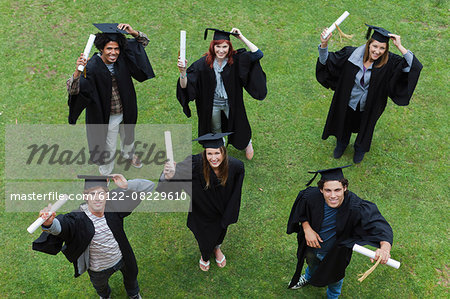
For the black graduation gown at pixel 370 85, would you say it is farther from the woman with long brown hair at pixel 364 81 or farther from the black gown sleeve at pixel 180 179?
the black gown sleeve at pixel 180 179

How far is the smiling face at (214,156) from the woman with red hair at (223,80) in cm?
153

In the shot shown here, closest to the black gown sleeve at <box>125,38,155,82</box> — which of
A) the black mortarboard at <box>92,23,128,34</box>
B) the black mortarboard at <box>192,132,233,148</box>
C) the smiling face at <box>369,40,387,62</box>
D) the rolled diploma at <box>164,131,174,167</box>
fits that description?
the black mortarboard at <box>92,23,128,34</box>

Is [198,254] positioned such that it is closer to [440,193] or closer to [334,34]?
[440,193]

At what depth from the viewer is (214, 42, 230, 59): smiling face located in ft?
18.6

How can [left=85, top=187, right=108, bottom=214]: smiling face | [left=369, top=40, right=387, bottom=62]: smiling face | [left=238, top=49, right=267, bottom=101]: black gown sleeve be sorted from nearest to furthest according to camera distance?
1. [left=85, top=187, right=108, bottom=214]: smiling face
2. [left=369, top=40, right=387, bottom=62]: smiling face
3. [left=238, top=49, right=267, bottom=101]: black gown sleeve

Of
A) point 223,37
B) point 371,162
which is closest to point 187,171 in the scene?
point 223,37

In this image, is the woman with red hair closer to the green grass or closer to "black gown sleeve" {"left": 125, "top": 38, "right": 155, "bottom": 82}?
"black gown sleeve" {"left": 125, "top": 38, "right": 155, "bottom": 82}

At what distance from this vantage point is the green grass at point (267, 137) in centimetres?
543

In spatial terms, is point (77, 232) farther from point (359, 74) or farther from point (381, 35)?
point (381, 35)

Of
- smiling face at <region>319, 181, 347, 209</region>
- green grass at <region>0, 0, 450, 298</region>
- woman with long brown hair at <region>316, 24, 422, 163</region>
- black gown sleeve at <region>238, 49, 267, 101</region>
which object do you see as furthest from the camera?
black gown sleeve at <region>238, 49, 267, 101</region>

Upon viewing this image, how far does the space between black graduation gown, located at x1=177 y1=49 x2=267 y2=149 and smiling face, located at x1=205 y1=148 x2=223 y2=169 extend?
1.70 meters

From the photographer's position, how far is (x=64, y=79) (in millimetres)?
7906

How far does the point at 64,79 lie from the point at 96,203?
175 inches

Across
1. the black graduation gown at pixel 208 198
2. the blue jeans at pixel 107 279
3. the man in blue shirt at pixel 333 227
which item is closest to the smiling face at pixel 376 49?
the man in blue shirt at pixel 333 227
